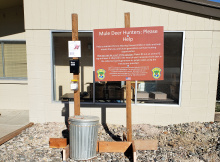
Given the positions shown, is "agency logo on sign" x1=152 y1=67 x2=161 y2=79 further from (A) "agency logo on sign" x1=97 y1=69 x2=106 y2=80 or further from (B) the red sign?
(A) "agency logo on sign" x1=97 y1=69 x2=106 y2=80

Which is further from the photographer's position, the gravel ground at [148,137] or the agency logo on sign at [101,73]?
the agency logo on sign at [101,73]

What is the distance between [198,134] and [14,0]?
6505mm

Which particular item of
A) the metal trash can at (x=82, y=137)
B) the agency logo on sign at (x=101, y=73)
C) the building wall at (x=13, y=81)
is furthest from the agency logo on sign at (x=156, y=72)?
the building wall at (x=13, y=81)

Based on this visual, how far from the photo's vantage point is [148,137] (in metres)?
4.23

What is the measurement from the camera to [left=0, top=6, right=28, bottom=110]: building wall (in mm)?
6129

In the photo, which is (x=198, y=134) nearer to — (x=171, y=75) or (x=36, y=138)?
(x=171, y=75)

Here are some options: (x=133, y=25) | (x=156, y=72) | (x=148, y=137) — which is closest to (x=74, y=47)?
(x=156, y=72)

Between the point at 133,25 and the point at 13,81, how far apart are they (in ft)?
15.3

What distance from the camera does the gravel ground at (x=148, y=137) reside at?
11.2ft

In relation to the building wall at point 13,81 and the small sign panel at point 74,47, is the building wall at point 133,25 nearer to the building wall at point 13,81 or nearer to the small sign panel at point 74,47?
the small sign panel at point 74,47

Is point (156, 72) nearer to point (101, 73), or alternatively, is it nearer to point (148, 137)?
point (101, 73)

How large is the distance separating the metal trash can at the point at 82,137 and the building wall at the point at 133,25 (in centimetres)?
166

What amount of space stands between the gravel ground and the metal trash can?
319mm

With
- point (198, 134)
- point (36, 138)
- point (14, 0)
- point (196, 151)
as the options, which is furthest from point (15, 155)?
point (14, 0)
